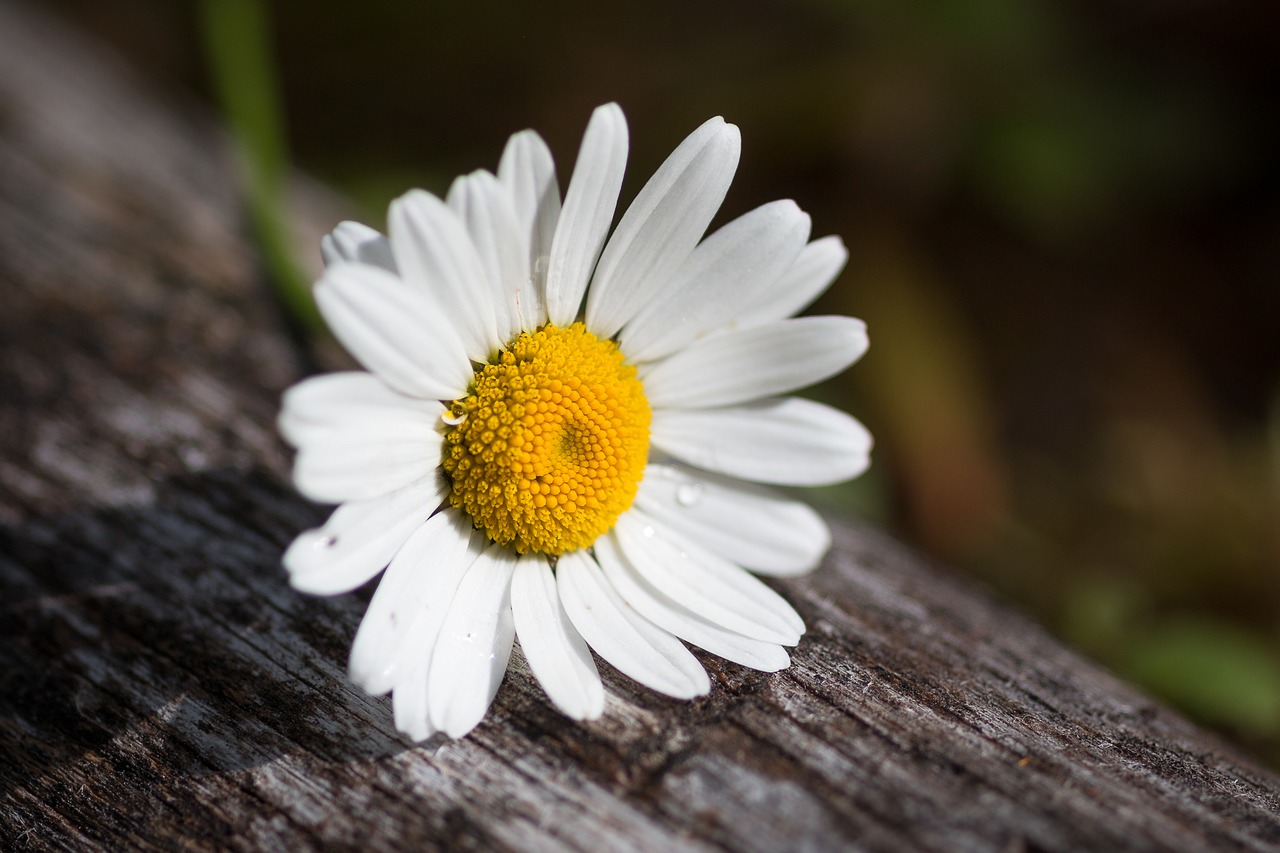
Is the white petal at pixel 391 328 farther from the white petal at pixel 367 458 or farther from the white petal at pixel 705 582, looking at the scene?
the white petal at pixel 705 582

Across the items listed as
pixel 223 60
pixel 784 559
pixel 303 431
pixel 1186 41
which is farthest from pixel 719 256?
pixel 1186 41

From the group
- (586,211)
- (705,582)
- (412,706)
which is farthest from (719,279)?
(412,706)

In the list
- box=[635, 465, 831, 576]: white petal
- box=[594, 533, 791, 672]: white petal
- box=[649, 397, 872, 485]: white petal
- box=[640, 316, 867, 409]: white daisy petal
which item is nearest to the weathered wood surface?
box=[594, 533, 791, 672]: white petal

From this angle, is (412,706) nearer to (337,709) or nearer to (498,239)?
(337,709)

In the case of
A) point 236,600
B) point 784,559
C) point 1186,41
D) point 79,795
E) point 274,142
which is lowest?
point 79,795

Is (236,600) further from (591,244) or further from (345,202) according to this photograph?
(345,202)

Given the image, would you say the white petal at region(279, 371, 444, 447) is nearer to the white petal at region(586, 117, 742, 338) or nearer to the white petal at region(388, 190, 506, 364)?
the white petal at region(388, 190, 506, 364)
